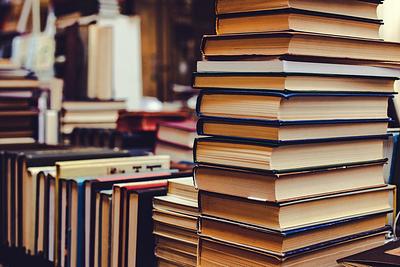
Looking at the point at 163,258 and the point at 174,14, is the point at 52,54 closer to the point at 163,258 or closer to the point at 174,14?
the point at 174,14

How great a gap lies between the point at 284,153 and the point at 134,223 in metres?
0.40

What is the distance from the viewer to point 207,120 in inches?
43.1

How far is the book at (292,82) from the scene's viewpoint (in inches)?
39.6

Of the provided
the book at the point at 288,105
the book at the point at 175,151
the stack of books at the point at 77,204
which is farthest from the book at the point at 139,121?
the book at the point at 288,105

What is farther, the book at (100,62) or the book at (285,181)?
the book at (100,62)

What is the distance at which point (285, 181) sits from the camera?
100 cm

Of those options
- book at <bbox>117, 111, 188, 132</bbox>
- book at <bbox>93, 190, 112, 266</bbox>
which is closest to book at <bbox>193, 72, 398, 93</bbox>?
book at <bbox>93, 190, 112, 266</bbox>

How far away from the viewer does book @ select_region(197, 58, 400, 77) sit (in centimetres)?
100

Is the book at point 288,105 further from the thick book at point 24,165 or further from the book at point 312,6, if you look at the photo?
the thick book at point 24,165

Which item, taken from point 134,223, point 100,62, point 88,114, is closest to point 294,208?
point 134,223

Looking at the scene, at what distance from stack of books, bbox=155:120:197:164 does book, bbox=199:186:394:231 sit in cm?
70

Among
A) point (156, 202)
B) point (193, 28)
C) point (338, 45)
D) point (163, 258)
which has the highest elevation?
point (193, 28)

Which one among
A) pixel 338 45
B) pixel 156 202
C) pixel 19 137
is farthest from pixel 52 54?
pixel 338 45

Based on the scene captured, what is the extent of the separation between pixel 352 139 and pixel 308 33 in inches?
7.9
